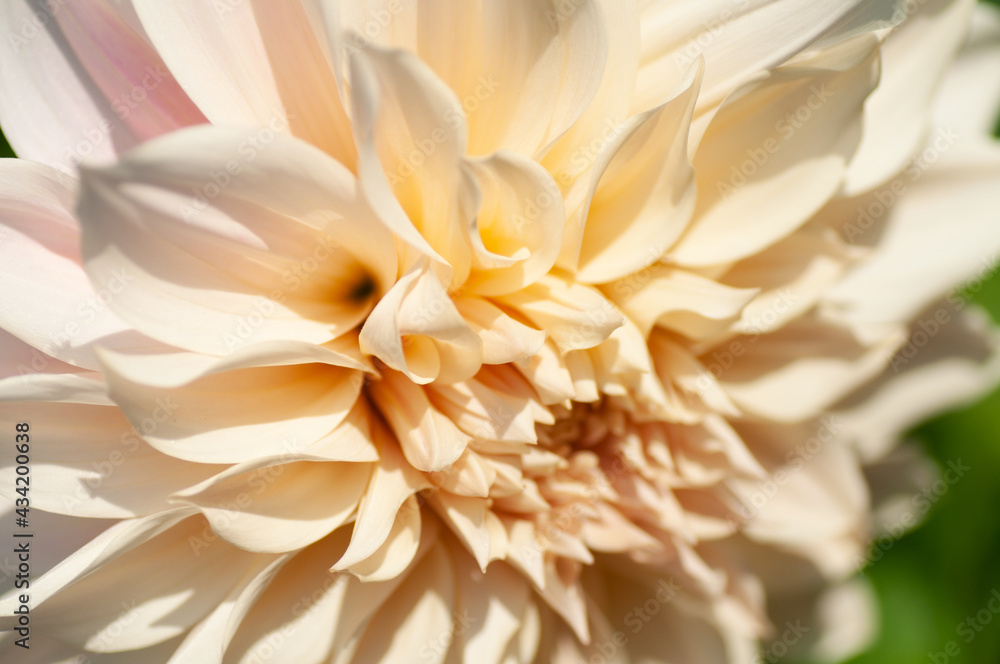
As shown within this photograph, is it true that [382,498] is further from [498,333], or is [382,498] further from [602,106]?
[602,106]

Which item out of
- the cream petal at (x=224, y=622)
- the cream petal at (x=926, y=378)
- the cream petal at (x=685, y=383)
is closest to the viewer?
the cream petal at (x=224, y=622)

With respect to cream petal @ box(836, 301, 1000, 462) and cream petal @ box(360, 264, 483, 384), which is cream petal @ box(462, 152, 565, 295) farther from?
cream petal @ box(836, 301, 1000, 462)

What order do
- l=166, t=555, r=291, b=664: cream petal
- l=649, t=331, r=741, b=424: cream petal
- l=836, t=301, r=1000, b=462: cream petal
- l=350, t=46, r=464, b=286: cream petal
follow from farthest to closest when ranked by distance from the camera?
l=836, t=301, r=1000, b=462: cream petal → l=649, t=331, r=741, b=424: cream petal → l=166, t=555, r=291, b=664: cream petal → l=350, t=46, r=464, b=286: cream petal

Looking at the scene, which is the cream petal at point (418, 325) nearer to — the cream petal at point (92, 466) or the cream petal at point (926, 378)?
the cream petal at point (92, 466)

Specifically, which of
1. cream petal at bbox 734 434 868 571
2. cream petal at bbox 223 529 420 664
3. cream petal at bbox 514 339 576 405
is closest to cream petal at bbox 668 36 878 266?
cream petal at bbox 514 339 576 405

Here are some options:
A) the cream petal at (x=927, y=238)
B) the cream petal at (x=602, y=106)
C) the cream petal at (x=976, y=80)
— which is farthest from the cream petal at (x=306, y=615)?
the cream petal at (x=976, y=80)

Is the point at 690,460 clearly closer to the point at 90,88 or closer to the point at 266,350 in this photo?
the point at 266,350

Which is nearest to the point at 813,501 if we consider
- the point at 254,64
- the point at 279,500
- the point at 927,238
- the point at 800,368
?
the point at 800,368
